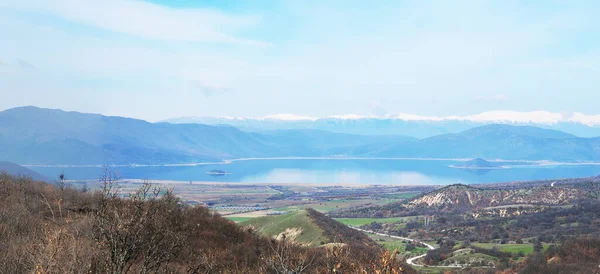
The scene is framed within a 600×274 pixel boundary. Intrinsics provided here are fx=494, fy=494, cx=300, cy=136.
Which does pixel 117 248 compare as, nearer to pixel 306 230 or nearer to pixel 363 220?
pixel 306 230

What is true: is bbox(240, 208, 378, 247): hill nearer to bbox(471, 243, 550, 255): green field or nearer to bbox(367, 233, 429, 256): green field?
bbox(367, 233, 429, 256): green field

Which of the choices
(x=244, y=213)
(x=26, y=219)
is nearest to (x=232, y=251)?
(x=26, y=219)

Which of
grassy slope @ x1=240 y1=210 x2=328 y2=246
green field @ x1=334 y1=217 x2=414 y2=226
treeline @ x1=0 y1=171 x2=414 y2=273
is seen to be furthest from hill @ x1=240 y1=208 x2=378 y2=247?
treeline @ x1=0 y1=171 x2=414 y2=273

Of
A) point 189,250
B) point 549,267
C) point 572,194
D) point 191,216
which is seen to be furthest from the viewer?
point 572,194

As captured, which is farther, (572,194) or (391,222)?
(572,194)

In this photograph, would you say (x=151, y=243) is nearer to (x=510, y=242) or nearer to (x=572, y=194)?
(x=510, y=242)

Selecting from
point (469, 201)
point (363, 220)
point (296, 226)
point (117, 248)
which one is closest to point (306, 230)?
point (296, 226)
